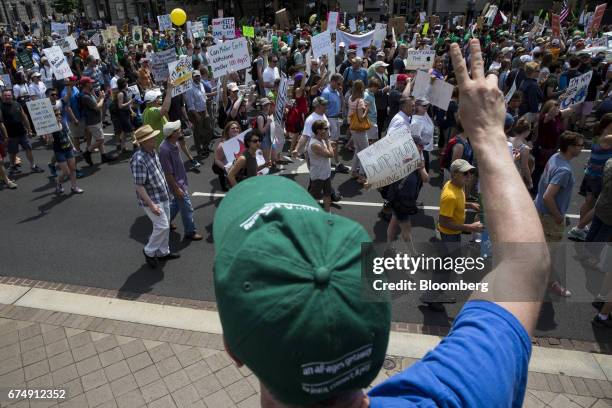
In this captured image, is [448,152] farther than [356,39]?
No

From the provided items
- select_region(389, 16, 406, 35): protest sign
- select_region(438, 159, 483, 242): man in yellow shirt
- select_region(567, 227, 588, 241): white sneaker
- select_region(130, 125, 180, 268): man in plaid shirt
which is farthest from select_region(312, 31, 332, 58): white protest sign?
select_region(389, 16, 406, 35): protest sign

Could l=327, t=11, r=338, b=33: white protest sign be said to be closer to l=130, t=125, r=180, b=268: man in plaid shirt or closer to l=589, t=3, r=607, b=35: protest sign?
l=589, t=3, r=607, b=35: protest sign

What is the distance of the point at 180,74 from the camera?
9602mm

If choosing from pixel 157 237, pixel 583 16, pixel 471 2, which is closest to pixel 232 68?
pixel 157 237

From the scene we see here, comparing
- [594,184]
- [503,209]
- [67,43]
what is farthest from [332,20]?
[503,209]

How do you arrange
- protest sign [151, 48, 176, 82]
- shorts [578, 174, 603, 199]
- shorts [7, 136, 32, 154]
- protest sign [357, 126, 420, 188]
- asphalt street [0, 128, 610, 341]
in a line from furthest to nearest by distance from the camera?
protest sign [151, 48, 176, 82], shorts [7, 136, 32, 154], shorts [578, 174, 603, 199], protest sign [357, 126, 420, 188], asphalt street [0, 128, 610, 341]

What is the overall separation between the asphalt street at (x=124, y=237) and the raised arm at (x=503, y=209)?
13.0 ft

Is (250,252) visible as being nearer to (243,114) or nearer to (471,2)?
(243,114)

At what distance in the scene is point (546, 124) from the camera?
24.2 ft

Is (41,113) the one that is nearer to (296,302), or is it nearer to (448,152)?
(448,152)

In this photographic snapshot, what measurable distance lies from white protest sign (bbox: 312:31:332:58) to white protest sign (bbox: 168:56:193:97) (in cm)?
377

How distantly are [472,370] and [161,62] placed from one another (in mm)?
13641

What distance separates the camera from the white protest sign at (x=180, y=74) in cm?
938

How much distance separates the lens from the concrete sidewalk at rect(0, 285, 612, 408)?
380 cm
